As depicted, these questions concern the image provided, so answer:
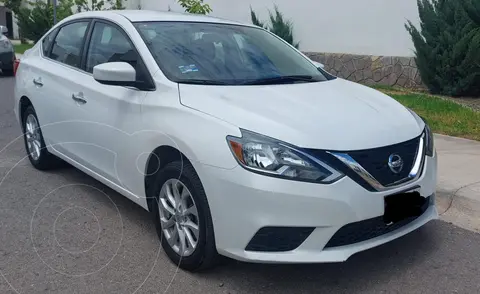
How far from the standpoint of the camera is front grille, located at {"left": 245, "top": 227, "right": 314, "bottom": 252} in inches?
120

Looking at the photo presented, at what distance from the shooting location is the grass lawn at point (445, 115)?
6.93 meters

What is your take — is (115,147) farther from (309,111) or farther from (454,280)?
(454,280)

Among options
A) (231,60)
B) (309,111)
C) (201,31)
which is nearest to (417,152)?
(309,111)

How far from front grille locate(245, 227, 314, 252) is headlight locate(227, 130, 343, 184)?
0.29 metres

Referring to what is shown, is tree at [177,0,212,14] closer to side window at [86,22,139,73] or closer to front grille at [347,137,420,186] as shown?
side window at [86,22,139,73]

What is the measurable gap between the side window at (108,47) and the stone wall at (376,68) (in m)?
7.26

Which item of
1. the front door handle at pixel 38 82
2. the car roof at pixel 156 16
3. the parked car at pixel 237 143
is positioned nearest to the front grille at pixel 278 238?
the parked car at pixel 237 143

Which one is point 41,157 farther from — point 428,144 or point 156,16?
point 428,144

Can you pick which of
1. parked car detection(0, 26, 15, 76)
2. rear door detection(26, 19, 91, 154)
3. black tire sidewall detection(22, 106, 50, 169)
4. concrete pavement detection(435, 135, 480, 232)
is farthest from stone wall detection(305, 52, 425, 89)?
parked car detection(0, 26, 15, 76)

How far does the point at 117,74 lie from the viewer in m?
3.75

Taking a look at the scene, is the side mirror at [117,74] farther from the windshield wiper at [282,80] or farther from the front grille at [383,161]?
the front grille at [383,161]

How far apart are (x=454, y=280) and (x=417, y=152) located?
→ 2.69 feet

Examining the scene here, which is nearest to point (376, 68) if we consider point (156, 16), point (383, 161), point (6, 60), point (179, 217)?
point (156, 16)

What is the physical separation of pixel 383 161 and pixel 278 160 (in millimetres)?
618
